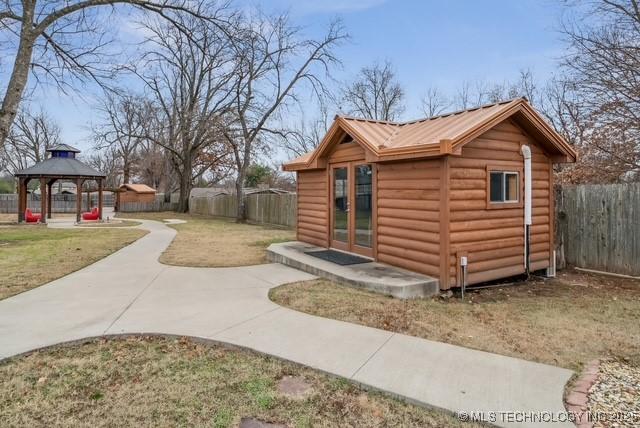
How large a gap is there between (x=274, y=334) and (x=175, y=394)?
4.00ft

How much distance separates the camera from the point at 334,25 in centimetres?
1825

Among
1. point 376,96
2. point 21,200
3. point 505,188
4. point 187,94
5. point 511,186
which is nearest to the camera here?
point 505,188

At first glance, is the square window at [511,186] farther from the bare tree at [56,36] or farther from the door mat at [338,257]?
the bare tree at [56,36]

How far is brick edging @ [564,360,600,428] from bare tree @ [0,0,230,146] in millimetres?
11605

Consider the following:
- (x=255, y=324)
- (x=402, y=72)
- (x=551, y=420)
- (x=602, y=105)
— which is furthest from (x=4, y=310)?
(x=402, y=72)

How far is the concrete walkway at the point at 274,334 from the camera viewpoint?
2.75 m

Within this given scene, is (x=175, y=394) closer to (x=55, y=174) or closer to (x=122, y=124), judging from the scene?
(x=55, y=174)

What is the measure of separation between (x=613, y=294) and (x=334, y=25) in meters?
16.4

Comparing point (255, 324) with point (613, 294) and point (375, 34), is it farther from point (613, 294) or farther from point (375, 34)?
point (375, 34)

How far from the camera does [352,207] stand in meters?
7.67

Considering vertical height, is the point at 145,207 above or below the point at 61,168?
below

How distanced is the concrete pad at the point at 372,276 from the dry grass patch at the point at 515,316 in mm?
166

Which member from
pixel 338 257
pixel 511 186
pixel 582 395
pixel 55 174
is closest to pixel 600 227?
pixel 511 186

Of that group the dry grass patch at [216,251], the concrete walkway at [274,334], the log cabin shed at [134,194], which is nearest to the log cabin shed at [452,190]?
→ the concrete walkway at [274,334]
